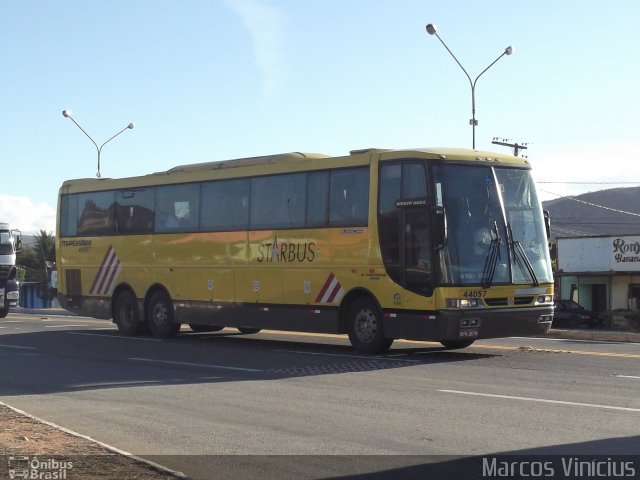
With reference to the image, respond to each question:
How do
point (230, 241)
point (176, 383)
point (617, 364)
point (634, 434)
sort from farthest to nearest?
1. point (230, 241)
2. point (617, 364)
3. point (176, 383)
4. point (634, 434)

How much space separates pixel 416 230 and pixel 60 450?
8.88 meters

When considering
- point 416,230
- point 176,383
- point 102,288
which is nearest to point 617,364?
point 416,230

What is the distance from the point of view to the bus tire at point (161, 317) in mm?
22125

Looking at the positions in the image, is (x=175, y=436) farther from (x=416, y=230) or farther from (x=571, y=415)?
(x=416, y=230)

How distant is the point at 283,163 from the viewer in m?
19.2

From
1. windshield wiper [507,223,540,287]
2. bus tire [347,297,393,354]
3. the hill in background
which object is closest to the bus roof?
windshield wiper [507,223,540,287]

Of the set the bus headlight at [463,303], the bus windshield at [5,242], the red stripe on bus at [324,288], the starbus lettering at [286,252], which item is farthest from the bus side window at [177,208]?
the bus windshield at [5,242]

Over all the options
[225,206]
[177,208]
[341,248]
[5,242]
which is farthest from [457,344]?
[5,242]

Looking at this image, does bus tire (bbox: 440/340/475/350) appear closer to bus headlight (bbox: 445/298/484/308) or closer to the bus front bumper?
the bus front bumper

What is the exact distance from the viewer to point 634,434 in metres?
9.16

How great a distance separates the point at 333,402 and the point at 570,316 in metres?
34.6

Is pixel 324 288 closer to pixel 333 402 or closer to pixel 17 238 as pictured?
pixel 333 402

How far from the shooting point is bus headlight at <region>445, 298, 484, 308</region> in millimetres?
15805

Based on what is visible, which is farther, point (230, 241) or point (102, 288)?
point (102, 288)
